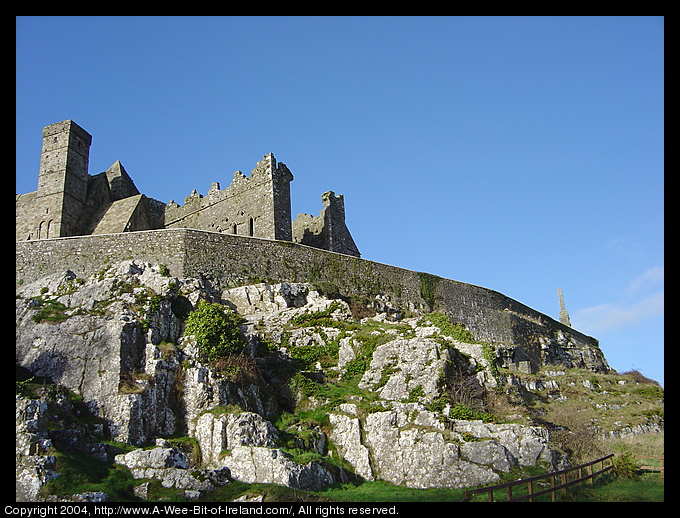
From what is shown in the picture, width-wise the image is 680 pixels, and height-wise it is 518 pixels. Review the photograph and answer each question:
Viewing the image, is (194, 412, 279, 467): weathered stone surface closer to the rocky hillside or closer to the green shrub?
the rocky hillside

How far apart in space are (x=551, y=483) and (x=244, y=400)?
34.5ft

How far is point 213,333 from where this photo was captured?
76.7 ft

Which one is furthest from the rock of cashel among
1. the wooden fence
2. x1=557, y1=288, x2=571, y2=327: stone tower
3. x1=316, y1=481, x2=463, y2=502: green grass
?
x1=557, y1=288, x2=571, y2=327: stone tower

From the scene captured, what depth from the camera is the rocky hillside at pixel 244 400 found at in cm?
1783

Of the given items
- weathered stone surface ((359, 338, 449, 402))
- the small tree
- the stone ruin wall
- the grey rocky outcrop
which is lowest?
the grey rocky outcrop

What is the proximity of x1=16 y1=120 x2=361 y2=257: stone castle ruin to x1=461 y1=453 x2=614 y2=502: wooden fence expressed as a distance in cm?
2343

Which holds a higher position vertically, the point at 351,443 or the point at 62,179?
the point at 62,179

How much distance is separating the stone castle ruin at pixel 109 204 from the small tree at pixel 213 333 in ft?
46.3

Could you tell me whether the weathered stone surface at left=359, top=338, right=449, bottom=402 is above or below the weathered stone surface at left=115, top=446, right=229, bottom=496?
above


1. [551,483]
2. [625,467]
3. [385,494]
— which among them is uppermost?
[551,483]

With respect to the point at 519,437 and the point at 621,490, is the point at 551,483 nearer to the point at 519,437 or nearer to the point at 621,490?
the point at 621,490

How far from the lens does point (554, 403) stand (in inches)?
1160

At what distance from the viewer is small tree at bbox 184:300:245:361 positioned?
910 inches

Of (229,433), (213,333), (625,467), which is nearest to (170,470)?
(229,433)
